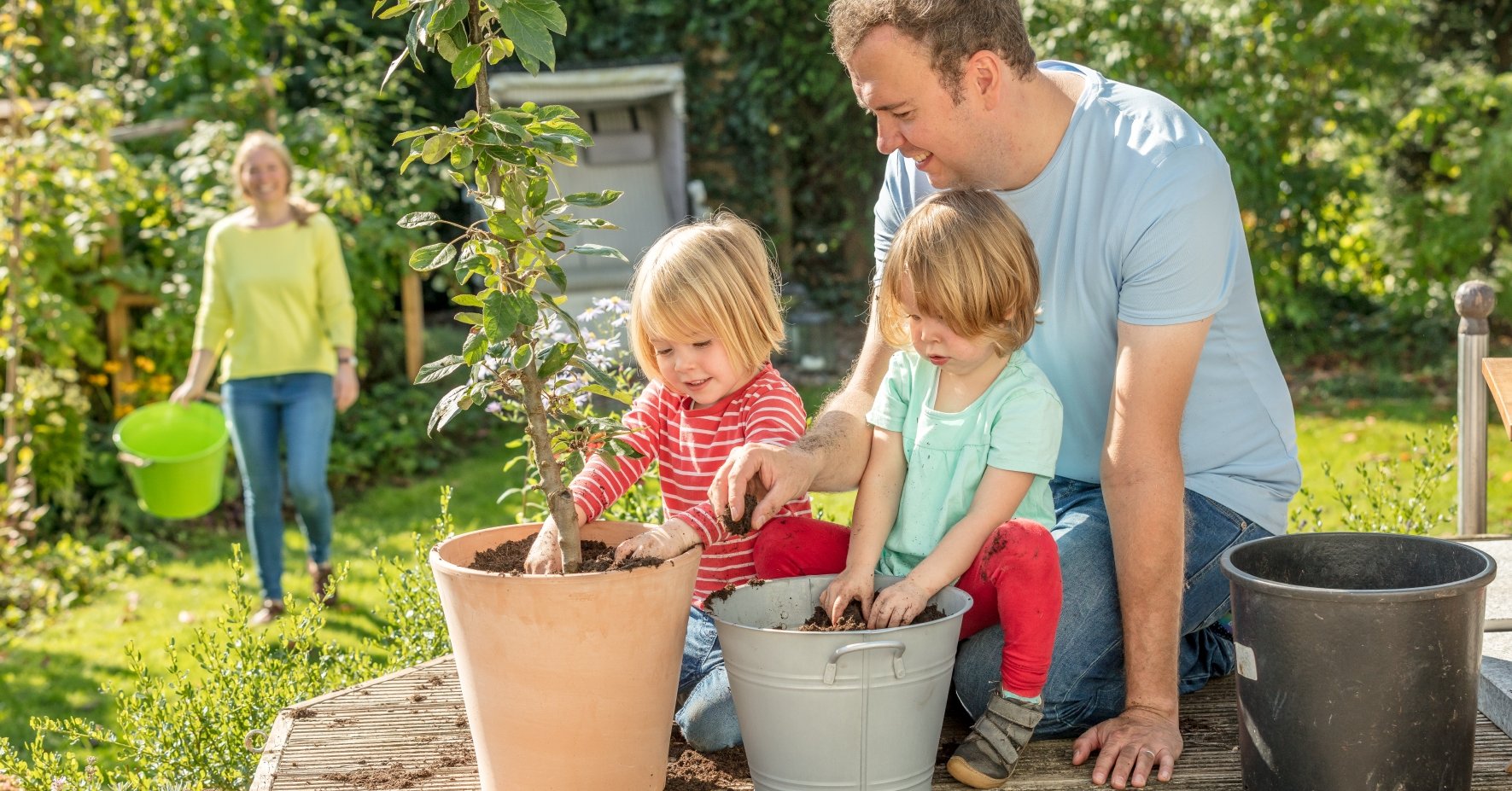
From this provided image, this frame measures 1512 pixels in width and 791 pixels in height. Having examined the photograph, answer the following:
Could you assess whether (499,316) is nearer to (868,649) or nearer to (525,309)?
(525,309)

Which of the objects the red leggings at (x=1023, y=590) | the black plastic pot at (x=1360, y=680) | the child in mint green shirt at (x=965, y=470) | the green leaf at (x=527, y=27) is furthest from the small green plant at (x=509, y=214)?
the black plastic pot at (x=1360, y=680)

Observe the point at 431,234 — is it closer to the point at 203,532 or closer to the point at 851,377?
the point at 203,532

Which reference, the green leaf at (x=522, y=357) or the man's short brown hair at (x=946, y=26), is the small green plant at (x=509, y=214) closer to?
the green leaf at (x=522, y=357)

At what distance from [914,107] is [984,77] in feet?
0.42

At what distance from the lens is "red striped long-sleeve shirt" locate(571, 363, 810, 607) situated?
217 cm

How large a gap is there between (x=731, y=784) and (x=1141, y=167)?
3.81ft

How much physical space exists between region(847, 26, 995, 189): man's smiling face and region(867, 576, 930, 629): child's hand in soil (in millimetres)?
680

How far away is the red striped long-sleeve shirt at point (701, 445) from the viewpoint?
217 centimetres

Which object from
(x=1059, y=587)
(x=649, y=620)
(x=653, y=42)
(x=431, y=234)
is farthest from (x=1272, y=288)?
(x=649, y=620)

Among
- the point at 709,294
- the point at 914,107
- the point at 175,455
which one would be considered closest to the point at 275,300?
the point at 175,455

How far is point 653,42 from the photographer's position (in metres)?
7.93

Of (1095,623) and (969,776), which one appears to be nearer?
(969,776)

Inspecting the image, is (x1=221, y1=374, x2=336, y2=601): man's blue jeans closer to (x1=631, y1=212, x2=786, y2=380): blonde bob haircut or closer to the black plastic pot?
(x1=631, y1=212, x2=786, y2=380): blonde bob haircut

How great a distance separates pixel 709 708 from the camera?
2145mm
